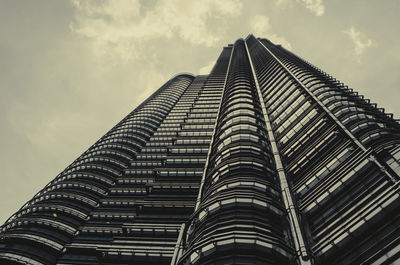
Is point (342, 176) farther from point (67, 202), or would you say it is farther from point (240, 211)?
point (67, 202)

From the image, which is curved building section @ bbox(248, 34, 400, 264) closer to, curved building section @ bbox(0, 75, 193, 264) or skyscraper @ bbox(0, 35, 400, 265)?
skyscraper @ bbox(0, 35, 400, 265)

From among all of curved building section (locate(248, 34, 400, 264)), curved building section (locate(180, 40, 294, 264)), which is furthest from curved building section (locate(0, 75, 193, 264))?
curved building section (locate(248, 34, 400, 264))

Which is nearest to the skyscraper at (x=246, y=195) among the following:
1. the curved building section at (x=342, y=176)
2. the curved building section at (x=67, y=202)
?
the curved building section at (x=342, y=176)

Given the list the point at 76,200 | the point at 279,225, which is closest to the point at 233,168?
the point at 279,225

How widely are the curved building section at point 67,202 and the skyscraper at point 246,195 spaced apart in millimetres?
212

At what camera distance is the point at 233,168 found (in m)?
33.4

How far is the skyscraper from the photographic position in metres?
21.7

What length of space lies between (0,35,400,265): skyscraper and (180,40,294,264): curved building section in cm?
11

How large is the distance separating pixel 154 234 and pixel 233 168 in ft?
44.5

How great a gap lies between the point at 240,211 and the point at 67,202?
121ft

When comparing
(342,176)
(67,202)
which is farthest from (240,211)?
(67,202)

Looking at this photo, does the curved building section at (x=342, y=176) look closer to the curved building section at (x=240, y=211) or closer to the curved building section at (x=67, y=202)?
the curved building section at (x=240, y=211)

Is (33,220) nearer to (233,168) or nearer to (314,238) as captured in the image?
(233,168)

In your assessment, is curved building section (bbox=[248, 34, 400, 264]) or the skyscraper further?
the skyscraper
